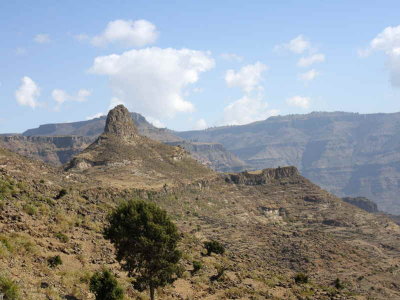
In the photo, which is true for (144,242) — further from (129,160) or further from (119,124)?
(119,124)

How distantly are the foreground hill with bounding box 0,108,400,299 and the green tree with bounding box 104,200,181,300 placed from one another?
134 inches

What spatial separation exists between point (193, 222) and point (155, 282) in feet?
211

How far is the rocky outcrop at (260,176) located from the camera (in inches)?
5640

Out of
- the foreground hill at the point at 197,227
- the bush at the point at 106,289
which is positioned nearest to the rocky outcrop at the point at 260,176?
the foreground hill at the point at 197,227

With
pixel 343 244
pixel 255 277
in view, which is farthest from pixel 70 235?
pixel 343 244

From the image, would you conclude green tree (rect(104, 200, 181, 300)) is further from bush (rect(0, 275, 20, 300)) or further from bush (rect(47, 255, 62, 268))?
bush (rect(0, 275, 20, 300))

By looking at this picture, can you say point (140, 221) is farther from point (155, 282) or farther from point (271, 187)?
point (271, 187)

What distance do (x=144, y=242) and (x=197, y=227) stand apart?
2401 inches

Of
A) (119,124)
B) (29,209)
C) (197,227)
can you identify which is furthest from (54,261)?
(119,124)

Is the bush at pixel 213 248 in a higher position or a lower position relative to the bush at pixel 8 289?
lower

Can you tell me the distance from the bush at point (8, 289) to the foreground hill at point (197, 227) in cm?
165

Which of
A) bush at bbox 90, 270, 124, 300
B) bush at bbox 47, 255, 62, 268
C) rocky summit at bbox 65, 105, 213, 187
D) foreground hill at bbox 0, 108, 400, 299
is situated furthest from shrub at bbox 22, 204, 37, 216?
rocky summit at bbox 65, 105, 213, 187

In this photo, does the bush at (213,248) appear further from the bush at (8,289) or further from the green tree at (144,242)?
the bush at (8,289)

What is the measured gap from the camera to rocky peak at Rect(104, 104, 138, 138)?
142750 millimetres
